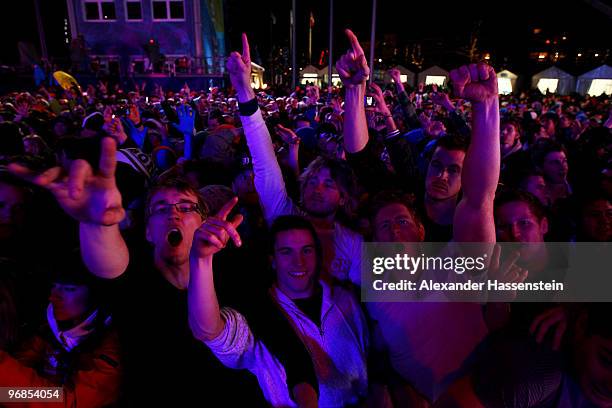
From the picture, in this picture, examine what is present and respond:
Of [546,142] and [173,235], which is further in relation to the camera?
[546,142]

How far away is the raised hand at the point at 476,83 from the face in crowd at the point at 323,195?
1303 millimetres

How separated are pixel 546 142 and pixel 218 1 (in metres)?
40.5

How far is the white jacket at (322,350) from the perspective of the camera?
1.79 m

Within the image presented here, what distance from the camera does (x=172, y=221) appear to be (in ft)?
6.77

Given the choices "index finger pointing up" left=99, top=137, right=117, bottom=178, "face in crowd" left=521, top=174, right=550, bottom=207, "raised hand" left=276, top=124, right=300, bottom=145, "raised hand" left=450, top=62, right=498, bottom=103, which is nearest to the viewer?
"index finger pointing up" left=99, top=137, right=117, bottom=178

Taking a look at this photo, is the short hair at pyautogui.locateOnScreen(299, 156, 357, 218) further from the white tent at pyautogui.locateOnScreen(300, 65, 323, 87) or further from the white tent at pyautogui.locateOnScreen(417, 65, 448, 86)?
the white tent at pyautogui.locateOnScreen(417, 65, 448, 86)

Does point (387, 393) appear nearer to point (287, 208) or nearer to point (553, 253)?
point (553, 253)

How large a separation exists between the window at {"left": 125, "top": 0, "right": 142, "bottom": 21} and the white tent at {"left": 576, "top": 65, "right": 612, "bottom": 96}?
120ft

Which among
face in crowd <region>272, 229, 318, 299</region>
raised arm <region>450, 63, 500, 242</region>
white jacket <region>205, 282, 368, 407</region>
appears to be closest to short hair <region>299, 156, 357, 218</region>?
face in crowd <region>272, 229, 318, 299</region>

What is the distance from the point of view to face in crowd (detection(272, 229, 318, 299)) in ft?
6.78

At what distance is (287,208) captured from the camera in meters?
2.89

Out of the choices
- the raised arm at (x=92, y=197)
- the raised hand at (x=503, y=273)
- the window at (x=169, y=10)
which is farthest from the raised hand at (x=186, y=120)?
the window at (x=169, y=10)

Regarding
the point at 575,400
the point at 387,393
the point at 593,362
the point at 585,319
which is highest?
the point at 585,319

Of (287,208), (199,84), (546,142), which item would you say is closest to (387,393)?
(287,208)
